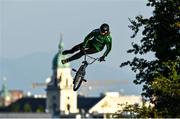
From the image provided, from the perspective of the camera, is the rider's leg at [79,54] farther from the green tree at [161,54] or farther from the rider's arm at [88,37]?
the green tree at [161,54]

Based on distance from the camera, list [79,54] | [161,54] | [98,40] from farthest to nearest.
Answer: [161,54]
[79,54]
[98,40]

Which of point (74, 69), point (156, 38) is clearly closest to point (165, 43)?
point (156, 38)

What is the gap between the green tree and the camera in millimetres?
48531

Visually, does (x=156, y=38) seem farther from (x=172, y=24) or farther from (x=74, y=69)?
(x=74, y=69)

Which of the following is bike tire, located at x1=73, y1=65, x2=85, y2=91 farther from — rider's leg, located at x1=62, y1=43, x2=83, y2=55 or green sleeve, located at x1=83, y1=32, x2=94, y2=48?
green sleeve, located at x1=83, y1=32, x2=94, y2=48

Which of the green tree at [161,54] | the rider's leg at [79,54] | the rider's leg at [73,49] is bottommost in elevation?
the rider's leg at [79,54]

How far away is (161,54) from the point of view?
5406 cm

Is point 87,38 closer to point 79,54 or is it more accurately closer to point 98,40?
point 98,40

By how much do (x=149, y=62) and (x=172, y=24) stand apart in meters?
4.39

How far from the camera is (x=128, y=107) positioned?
49438 mm

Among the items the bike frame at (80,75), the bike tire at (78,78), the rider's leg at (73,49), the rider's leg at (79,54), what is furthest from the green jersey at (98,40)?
the bike tire at (78,78)

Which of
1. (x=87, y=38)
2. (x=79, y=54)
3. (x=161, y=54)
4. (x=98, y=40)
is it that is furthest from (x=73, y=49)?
(x=161, y=54)

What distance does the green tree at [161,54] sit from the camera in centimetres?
4853

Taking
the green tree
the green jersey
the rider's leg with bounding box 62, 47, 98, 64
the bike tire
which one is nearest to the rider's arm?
the green jersey
